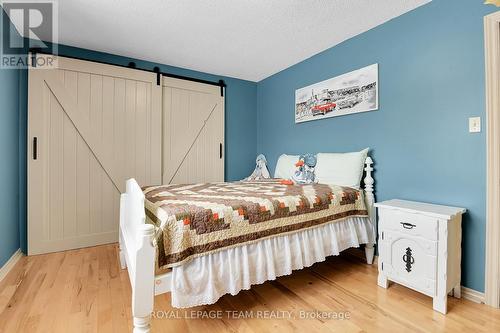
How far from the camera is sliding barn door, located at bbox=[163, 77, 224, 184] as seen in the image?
11.1ft

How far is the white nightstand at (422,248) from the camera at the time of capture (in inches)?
63.7

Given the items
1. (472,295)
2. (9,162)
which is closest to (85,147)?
(9,162)

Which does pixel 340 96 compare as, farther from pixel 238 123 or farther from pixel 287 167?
pixel 238 123

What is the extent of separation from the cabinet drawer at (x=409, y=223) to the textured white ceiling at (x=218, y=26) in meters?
1.76

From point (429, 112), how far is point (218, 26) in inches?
81.7

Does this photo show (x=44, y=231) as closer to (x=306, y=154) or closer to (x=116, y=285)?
(x=116, y=285)

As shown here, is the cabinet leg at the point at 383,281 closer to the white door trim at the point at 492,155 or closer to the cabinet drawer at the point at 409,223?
the cabinet drawer at the point at 409,223

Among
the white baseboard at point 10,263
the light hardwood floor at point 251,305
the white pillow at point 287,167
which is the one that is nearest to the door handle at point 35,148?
the white baseboard at point 10,263

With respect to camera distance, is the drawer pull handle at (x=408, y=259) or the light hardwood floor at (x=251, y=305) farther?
the drawer pull handle at (x=408, y=259)

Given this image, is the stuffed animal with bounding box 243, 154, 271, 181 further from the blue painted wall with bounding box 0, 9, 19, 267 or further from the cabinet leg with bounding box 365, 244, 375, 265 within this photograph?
the blue painted wall with bounding box 0, 9, 19, 267

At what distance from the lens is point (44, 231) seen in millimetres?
2641

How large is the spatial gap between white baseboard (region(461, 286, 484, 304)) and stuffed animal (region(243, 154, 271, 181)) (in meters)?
2.47

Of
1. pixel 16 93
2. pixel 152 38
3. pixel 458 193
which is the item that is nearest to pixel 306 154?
pixel 458 193

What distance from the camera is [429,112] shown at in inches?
80.2
